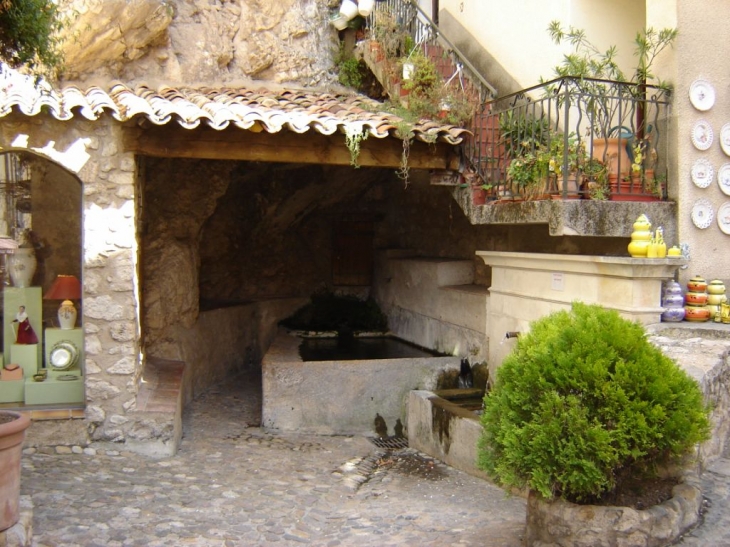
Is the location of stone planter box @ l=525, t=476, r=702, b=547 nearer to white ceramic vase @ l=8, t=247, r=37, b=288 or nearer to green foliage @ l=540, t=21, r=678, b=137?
green foliage @ l=540, t=21, r=678, b=137

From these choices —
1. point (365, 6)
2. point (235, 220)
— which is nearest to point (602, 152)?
point (365, 6)

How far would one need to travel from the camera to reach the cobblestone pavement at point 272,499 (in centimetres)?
439

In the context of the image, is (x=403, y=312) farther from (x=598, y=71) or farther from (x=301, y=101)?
(x=598, y=71)

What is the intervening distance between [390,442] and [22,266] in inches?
163

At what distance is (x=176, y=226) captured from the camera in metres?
8.48

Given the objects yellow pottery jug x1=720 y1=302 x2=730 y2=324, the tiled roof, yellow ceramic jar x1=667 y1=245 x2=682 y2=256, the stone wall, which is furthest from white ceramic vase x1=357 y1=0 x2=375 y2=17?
yellow pottery jug x1=720 y1=302 x2=730 y2=324

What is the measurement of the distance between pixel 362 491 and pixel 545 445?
2.68m

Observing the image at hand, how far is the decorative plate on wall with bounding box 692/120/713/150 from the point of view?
5.66m

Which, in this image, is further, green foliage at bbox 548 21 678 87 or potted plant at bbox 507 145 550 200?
potted plant at bbox 507 145 550 200

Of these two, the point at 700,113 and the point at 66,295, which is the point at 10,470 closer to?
the point at 66,295

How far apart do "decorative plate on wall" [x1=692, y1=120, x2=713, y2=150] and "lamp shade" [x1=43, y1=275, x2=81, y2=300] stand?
5.68m

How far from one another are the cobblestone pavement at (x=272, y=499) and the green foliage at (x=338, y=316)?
12.2 ft

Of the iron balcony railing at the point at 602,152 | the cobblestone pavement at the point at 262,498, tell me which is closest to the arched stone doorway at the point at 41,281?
the cobblestone pavement at the point at 262,498

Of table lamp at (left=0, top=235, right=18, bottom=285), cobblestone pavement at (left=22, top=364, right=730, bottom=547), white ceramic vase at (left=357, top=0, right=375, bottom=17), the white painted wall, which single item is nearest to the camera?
cobblestone pavement at (left=22, top=364, right=730, bottom=547)
